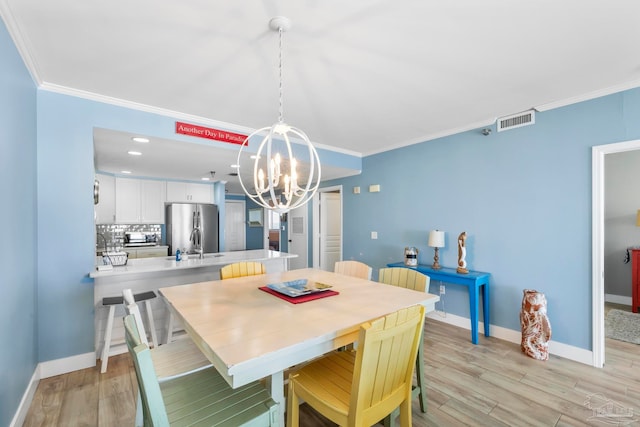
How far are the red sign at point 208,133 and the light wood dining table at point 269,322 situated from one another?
1.71m

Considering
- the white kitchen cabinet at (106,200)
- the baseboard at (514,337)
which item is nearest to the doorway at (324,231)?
the baseboard at (514,337)

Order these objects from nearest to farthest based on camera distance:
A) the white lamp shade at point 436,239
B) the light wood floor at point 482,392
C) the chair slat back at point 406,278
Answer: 1. the light wood floor at point 482,392
2. the chair slat back at point 406,278
3. the white lamp shade at point 436,239

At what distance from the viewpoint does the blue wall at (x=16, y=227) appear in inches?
62.1

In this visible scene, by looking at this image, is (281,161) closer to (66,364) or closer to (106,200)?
(66,364)

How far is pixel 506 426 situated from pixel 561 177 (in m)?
2.20

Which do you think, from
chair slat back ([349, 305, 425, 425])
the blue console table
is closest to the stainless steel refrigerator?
the blue console table

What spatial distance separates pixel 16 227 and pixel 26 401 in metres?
1.19

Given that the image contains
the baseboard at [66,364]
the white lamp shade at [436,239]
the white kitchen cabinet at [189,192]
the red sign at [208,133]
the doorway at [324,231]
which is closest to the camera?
the baseboard at [66,364]

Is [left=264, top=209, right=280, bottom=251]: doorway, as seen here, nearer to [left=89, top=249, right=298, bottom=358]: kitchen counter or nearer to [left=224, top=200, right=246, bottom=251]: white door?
[left=224, top=200, right=246, bottom=251]: white door

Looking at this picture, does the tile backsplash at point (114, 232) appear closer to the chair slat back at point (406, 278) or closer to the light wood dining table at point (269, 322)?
the light wood dining table at point (269, 322)

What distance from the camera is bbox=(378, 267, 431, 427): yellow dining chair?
193 centimetres

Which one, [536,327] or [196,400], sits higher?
[196,400]

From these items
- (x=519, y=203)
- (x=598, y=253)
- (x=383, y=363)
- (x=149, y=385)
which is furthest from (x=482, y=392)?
(x=149, y=385)

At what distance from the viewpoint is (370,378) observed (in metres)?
1.21
